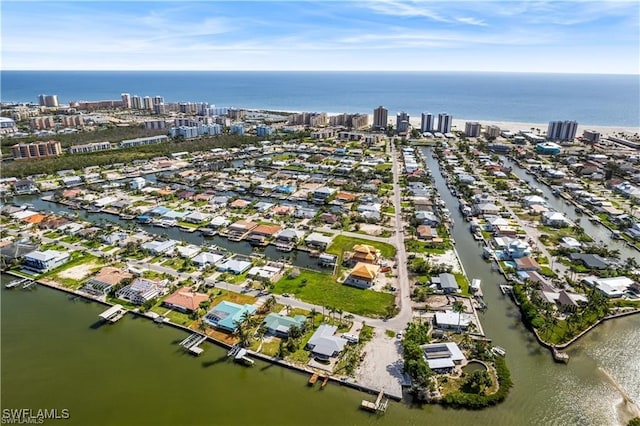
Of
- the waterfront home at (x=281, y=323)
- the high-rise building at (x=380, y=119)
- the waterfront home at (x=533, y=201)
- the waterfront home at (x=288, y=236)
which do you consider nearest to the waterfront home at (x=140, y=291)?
the waterfront home at (x=281, y=323)

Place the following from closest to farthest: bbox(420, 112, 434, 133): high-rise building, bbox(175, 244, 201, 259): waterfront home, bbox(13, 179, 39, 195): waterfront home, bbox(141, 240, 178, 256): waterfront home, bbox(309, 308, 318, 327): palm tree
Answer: bbox(309, 308, 318, 327): palm tree → bbox(175, 244, 201, 259): waterfront home → bbox(141, 240, 178, 256): waterfront home → bbox(13, 179, 39, 195): waterfront home → bbox(420, 112, 434, 133): high-rise building

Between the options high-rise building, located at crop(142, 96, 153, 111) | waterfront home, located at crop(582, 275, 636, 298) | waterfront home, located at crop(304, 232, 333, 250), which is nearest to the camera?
waterfront home, located at crop(582, 275, 636, 298)

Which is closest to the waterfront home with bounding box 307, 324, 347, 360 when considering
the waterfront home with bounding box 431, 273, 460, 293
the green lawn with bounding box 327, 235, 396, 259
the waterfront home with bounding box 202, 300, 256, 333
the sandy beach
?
the waterfront home with bounding box 202, 300, 256, 333

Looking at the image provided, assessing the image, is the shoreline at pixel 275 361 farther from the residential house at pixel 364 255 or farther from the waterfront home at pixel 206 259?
the residential house at pixel 364 255

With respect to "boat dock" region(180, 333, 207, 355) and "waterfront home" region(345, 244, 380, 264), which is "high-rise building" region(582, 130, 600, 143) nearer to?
"waterfront home" region(345, 244, 380, 264)

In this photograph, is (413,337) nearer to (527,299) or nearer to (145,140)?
(527,299)

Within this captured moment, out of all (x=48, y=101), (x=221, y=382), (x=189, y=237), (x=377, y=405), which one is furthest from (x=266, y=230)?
(x=48, y=101)

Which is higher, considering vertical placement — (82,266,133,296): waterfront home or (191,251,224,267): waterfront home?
(191,251,224,267): waterfront home
